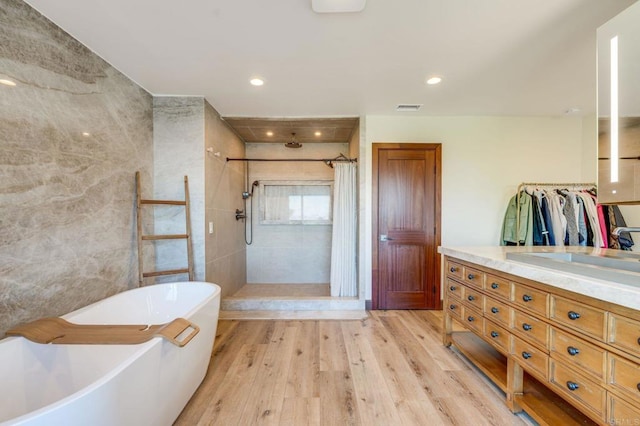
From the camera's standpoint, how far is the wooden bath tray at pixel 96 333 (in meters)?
1.26

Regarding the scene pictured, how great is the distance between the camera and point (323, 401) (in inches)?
64.3

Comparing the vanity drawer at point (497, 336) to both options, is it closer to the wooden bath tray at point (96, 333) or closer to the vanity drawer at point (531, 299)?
the vanity drawer at point (531, 299)

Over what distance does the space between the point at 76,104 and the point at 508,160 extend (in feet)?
14.4

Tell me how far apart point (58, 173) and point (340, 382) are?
237 cm

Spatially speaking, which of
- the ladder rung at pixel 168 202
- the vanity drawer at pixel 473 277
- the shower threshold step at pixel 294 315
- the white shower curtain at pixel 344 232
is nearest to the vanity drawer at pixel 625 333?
the vanity drawer at pixel 473 277

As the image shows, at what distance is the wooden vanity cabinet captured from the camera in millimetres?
983

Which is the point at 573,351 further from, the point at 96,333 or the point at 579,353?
the point at 96,333

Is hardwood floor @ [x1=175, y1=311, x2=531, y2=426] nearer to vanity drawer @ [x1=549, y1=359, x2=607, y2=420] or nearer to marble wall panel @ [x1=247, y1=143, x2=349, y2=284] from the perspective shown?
vanity drawer @ [x1=549, y1=359, x2=607, y2=420]

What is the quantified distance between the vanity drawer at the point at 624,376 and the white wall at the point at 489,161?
7.49 ft

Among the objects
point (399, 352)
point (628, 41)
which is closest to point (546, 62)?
point (628, 41)

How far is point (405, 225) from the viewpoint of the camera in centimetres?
318

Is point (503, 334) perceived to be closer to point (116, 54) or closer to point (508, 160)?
point (508, 160)

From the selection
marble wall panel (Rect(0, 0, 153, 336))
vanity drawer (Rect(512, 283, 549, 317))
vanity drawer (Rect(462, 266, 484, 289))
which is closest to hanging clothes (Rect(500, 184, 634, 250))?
vanity drawer (Rect(462, 266, 484, 289))

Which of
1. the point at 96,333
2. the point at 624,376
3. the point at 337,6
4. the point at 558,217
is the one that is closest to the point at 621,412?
the point at 624,376
